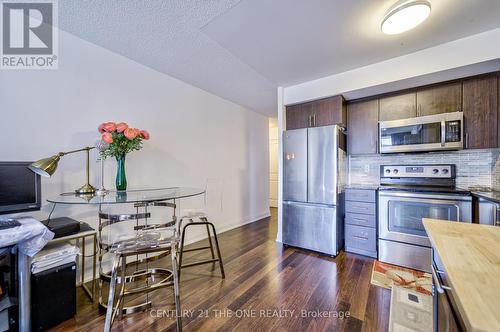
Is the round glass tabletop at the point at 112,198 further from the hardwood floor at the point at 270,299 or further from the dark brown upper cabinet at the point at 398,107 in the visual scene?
the dark brown upper cabinet at the point at 398,107

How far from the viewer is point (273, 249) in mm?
2881

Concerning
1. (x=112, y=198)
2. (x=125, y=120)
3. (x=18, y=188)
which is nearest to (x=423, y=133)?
(x=112, y=198)

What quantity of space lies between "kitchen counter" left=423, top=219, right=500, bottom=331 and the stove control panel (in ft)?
6.30

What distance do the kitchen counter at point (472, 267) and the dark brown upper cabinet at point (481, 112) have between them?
186 centimetres

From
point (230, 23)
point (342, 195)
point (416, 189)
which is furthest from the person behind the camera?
point (342, 195)

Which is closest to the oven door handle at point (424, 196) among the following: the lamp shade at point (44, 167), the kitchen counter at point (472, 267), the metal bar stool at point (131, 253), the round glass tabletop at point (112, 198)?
the kitchen counter at point (472, 267)

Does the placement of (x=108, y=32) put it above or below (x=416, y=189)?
above

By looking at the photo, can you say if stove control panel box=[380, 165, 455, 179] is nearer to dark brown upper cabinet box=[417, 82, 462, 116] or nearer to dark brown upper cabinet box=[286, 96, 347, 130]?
dark brown upper cabinet box=[417, 82, 462, 116]

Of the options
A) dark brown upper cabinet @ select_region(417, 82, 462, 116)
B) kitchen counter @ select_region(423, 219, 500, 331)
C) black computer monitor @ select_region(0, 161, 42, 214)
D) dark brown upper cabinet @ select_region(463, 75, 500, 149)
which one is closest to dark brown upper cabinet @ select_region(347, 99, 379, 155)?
dark brown upper cabinet @ select_region(417, 82, 462, 116)

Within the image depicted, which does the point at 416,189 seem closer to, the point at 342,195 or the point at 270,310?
the point at 342,195

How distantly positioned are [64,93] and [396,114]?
3.75 metres

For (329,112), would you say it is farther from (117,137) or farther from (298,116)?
(117,137)

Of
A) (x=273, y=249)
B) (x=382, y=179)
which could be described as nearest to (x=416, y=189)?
(x=382, y=179)

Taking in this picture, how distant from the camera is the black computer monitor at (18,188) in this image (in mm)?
1354
